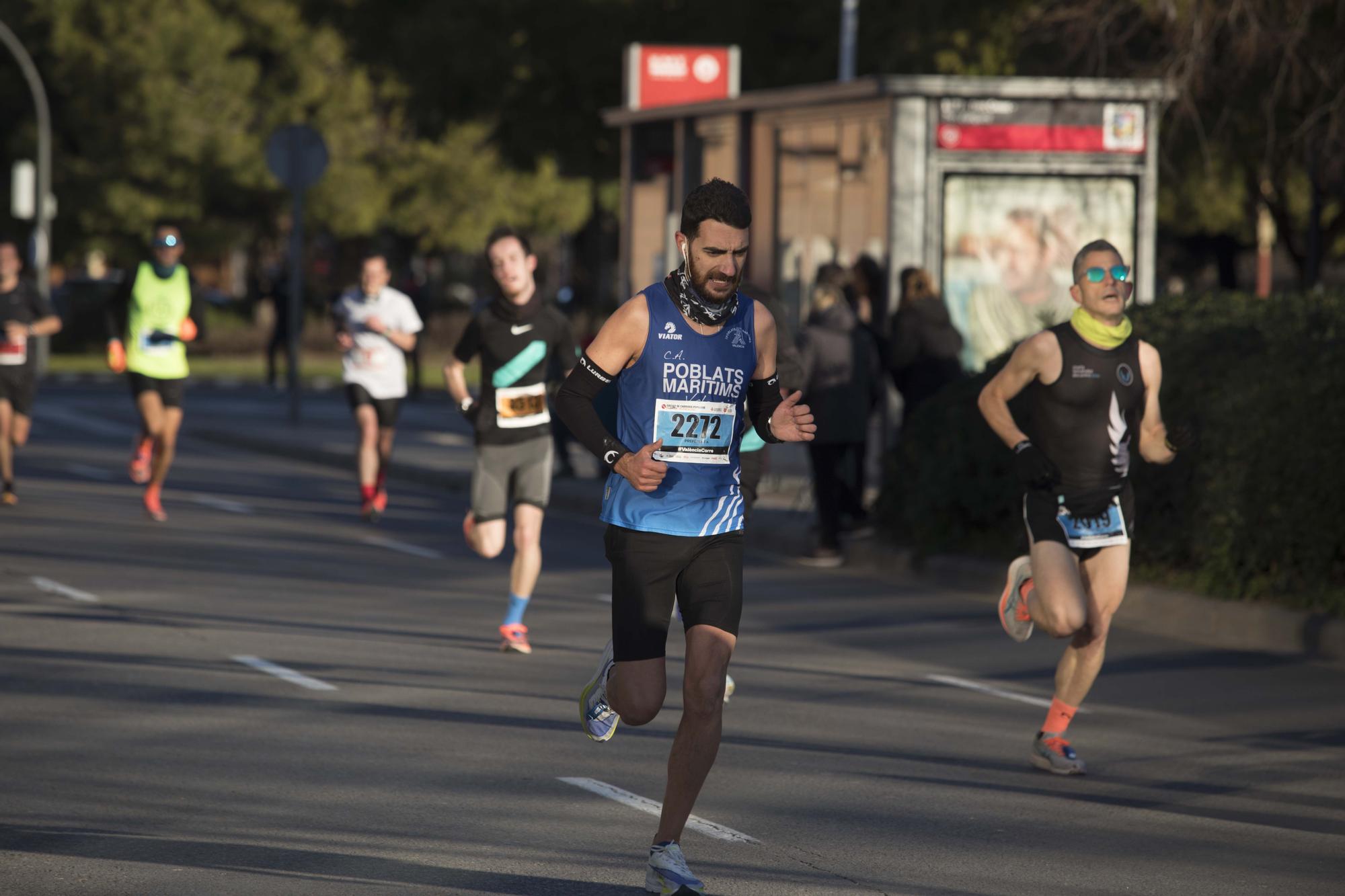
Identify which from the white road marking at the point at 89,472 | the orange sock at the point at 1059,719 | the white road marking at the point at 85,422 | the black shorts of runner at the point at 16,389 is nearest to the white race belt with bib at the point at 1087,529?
the orange sock at the point at 1059,719

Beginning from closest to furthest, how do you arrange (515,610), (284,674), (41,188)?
1. (284,674)
2. (515,610)
3. (41,188)

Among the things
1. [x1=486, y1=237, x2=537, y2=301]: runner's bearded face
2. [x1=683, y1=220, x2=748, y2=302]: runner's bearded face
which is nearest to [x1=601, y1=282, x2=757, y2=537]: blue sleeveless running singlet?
[x1=683, y1=220, x2=748, y2=302]: runner's bearded face

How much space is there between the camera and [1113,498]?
27.3 ft

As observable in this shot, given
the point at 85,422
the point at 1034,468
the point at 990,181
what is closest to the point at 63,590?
the point at 1034,468

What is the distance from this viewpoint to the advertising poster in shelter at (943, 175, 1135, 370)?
1730 centimetres

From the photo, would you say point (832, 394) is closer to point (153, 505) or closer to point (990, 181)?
point (990, 181)

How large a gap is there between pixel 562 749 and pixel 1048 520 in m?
2.00

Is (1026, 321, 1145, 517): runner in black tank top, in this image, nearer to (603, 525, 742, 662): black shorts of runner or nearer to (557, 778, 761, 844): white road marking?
(557, 778, 761, 844): white road marking

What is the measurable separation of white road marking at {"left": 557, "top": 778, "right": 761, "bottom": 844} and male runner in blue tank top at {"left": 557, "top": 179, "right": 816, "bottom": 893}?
0.71 metres

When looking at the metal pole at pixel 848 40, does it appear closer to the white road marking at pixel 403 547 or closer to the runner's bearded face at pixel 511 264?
the white road marking at pixel 403 547

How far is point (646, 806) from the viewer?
731cm

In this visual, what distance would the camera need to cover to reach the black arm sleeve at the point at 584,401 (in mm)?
6098

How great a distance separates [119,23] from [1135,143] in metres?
37.6

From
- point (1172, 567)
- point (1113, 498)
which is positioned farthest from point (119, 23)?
point (1113, 498)
